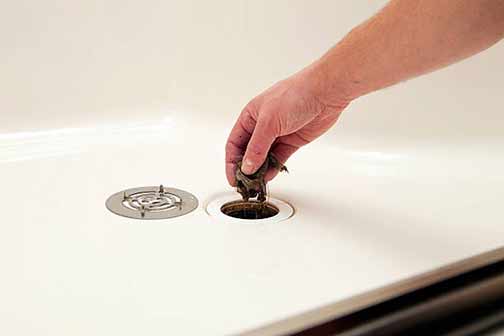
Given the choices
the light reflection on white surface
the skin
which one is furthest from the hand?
the light reflection on white surface

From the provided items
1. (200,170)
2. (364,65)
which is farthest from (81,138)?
(364,65)

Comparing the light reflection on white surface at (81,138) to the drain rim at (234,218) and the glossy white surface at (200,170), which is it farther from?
the drain rim at (234,218)

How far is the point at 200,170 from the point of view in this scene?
74 centimetres

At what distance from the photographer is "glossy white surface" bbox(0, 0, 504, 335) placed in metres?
0.41

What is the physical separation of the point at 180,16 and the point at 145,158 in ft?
0.83

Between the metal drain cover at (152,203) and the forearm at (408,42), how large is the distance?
0.21m

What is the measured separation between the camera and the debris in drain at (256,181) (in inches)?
23.6

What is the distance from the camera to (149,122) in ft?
2.83

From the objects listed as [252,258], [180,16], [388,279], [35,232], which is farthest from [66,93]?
[388,279]

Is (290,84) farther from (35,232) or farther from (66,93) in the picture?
(66,93)

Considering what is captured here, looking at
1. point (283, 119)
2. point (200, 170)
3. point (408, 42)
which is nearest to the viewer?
point (408, 42)

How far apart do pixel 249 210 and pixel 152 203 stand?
11cm

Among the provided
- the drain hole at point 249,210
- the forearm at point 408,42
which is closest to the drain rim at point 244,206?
the drain hole at point 249,210

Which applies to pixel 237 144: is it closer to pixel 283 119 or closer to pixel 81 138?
pixel 283 119
